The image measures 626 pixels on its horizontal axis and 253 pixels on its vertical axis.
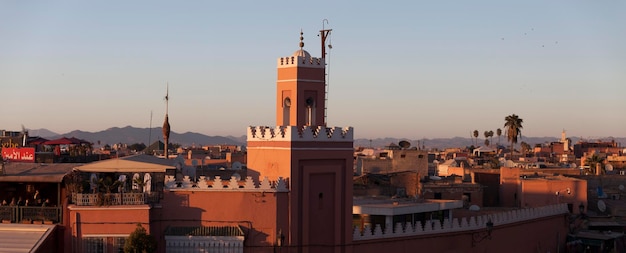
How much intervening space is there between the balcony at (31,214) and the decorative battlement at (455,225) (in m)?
8.80

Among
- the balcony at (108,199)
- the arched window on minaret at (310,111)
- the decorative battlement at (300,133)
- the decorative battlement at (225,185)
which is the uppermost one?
the arched window on minaret at (310,111)

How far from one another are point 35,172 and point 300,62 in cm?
841

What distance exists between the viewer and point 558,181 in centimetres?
4172

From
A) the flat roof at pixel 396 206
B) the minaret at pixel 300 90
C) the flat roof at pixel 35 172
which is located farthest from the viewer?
the flat roof at pixel 396 206

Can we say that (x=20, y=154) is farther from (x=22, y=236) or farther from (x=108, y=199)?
(x=108, y=199)

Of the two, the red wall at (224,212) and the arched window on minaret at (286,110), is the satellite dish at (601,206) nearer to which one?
the arched window on minaret at (286,110)

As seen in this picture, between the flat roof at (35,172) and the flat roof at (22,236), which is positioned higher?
the flat roof at (35,172)

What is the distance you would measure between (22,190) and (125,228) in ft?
15.8

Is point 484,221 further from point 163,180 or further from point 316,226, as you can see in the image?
point 163,180

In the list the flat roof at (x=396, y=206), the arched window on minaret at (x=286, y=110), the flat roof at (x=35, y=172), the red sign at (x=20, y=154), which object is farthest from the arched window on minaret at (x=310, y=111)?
the red sign at (x=20, y=154)

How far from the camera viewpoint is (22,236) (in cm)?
2500

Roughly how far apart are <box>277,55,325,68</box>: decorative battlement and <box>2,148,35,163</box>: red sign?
9380 mm

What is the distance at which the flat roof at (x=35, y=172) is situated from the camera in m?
25.9

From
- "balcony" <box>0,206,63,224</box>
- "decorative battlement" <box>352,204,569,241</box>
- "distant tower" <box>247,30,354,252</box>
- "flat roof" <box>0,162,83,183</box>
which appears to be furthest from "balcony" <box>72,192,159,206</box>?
"decorative battlement" <box>352,204,569,241</box>
